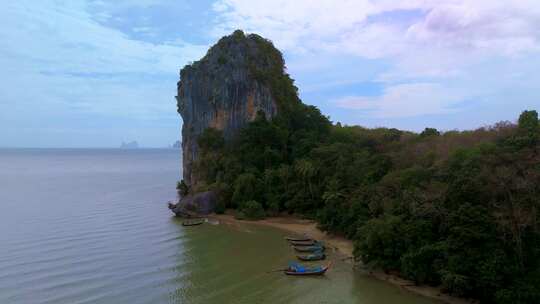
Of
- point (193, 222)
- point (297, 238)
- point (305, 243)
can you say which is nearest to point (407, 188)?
point (305, 243)

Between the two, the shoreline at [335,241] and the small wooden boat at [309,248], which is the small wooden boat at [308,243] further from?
the shoreline at [335,241]

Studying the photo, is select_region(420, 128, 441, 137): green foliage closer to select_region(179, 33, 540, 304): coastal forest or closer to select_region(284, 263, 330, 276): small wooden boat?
select_region(179, 33, 540, 304): coastal forest

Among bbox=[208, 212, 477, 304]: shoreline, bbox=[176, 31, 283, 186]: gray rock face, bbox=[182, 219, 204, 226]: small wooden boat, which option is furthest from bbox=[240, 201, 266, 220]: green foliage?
bbox=[176, 31, 283, 186]: gray rock face

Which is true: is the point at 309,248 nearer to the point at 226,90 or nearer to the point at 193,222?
the point at 193,222

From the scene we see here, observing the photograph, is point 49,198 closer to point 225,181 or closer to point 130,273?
point 225,181

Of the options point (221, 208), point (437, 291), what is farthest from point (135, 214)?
point (437, 291)

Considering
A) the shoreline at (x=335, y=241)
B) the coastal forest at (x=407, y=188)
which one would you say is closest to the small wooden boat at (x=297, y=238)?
the shoreline at (x=335, y=241)
